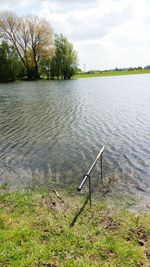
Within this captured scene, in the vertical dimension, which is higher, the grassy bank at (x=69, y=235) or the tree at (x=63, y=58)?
the tree at (x=63, y=58)

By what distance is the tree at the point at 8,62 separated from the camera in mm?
80500

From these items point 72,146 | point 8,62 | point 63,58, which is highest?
point 63,58

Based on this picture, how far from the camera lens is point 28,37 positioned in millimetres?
80875

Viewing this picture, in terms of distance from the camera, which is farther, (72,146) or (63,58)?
(63,58)

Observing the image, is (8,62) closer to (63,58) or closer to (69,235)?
(63,58)

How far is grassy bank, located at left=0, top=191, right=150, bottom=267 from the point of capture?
5.86 metres

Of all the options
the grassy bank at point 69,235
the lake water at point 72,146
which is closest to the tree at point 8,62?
the lake water at point 72,146

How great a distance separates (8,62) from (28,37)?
9416mm

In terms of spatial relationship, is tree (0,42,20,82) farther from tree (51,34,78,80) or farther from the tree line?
tree (51,34,78,80)

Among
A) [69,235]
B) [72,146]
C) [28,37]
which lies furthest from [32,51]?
[69,235]

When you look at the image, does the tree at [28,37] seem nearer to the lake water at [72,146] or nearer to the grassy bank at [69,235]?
the lake water at [72,146]

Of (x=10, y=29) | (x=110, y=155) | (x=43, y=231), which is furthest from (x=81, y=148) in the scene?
(x=10, y=29)

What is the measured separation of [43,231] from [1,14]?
8237 cm

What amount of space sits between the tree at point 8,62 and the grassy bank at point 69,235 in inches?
3029
